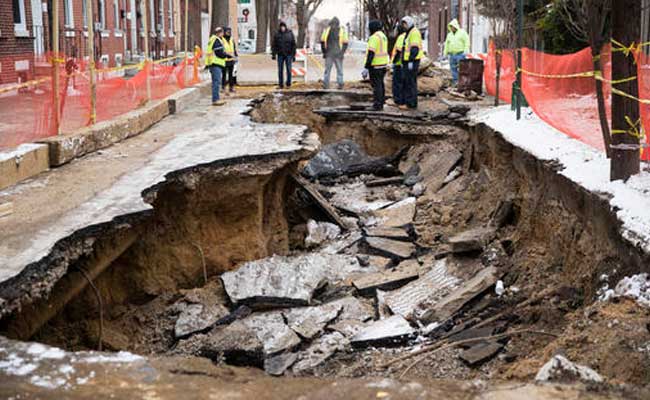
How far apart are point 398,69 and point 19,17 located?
1013 cm

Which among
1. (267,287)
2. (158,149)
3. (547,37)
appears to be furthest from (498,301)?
(547,37)

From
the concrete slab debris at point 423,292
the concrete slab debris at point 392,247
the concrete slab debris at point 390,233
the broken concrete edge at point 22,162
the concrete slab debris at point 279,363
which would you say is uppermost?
the broken concrete edge at point 22,162

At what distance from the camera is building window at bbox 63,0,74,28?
21625mm

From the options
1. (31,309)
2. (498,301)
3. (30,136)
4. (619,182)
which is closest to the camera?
(31,309)

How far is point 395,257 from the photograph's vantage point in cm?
919

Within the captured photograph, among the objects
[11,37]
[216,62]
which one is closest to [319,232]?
[216,62]

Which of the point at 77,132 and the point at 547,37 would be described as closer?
the point at 77,132

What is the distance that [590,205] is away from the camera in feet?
20.7

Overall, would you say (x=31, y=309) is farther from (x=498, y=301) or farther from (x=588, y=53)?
(x=588, y=53)

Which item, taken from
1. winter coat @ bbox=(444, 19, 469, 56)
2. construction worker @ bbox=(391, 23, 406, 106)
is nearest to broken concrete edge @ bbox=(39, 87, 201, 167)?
construction worker @ bbox=(391, 23, 406, 106)

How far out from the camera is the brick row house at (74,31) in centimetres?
1249

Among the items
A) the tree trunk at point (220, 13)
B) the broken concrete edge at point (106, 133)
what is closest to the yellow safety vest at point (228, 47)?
the broken concrete edge at point (106, 133)

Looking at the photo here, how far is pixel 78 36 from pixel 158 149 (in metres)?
12.5

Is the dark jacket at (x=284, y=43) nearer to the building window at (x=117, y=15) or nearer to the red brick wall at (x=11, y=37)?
the red brick wall at (x=11, y=37)
